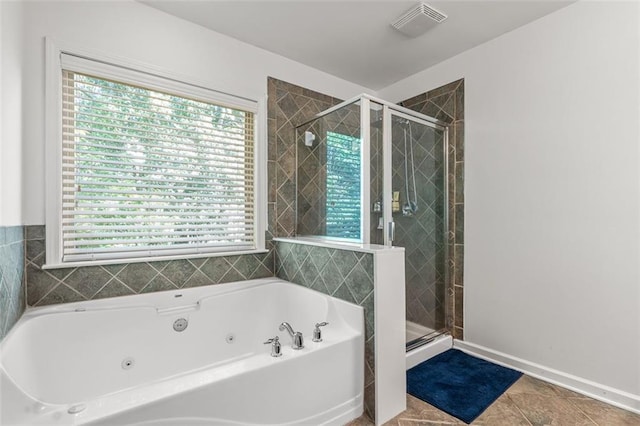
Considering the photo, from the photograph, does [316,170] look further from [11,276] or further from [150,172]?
[11,276]

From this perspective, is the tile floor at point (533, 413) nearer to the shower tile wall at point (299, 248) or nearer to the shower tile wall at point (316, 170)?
the shower tile wall at point (299, 248)

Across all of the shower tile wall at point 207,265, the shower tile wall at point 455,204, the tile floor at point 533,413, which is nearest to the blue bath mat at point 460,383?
the tile floor at point 533,413

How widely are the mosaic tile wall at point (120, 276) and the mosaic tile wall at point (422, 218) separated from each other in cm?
125

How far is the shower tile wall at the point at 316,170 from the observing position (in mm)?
2316

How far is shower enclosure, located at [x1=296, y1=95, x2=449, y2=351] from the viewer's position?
2.16 m

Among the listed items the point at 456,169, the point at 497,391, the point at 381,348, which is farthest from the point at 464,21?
the point at 497,391

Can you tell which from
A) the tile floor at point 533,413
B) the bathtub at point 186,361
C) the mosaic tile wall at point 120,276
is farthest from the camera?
the mosaic tile wall at point 120,276

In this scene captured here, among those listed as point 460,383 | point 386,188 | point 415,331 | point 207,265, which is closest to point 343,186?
point 386,188

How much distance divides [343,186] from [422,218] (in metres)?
0.76

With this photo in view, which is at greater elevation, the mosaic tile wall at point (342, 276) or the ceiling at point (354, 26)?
the ceiling at point (354, 26)

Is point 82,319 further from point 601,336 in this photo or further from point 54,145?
point 601,336

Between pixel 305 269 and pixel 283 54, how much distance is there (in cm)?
185

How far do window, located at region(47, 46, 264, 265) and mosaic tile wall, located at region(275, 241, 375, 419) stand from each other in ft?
1.44

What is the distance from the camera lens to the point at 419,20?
2.14m
